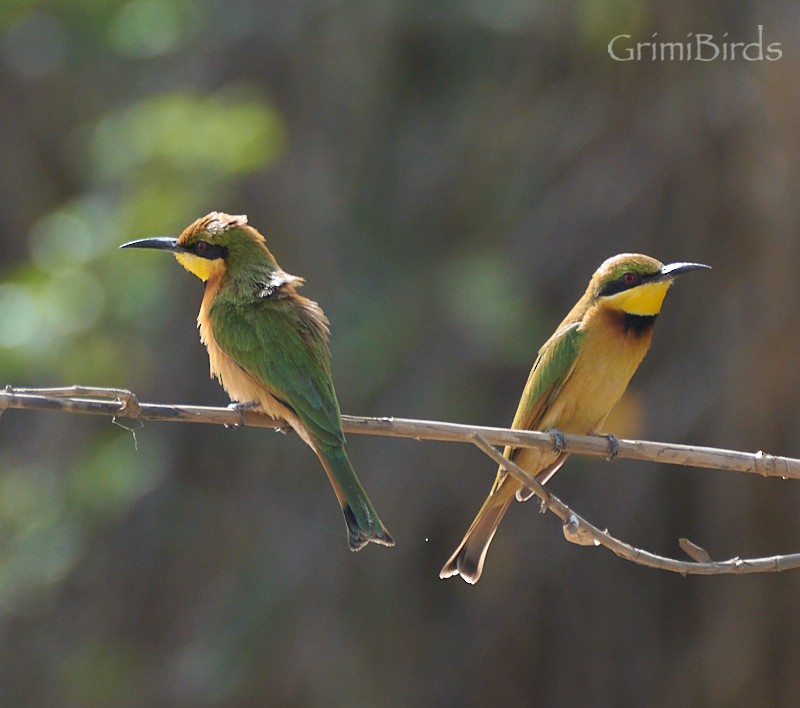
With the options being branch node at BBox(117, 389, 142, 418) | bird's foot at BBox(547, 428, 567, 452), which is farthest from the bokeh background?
branch node at BBox(117, 389, 142, 418)

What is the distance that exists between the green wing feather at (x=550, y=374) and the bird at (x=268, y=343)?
0.55 metres

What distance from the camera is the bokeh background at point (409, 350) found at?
399 cm

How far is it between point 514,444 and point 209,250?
113 cm

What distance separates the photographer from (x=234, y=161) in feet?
13.0

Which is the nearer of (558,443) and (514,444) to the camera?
(514,444)

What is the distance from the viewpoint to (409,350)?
445cm

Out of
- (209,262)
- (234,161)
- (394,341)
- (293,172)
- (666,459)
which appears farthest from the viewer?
(293,172)

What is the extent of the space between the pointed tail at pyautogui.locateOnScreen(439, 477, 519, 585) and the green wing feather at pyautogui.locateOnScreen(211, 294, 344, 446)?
43 centimetres

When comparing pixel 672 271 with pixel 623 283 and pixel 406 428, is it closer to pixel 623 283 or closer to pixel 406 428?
pixel 623 283

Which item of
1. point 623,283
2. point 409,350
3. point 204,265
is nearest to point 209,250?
point 204,265

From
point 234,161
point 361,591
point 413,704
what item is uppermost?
point 234,161

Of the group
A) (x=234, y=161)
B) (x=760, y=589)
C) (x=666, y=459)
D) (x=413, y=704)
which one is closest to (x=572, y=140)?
(x=234, y=161)

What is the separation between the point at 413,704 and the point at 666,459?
8.31 ft

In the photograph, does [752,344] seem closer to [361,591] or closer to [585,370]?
[585,370]
